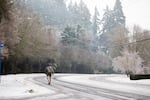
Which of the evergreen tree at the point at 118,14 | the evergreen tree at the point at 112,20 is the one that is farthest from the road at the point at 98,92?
the evergreen tree at the point at 118,14

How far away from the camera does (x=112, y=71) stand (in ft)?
266

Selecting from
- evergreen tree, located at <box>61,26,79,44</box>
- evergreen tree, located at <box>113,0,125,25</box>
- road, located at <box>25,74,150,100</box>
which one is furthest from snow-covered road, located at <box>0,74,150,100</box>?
evergreen tree, located at <box>113,0,125,25</box>

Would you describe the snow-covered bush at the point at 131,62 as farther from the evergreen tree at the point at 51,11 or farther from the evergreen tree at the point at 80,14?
the evergreen tree at the point at 80,14

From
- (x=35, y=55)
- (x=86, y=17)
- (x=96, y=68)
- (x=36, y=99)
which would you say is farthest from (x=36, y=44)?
(x=86, y=17)

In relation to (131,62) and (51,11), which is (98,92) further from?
(51,11)

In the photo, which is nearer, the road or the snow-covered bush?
the road

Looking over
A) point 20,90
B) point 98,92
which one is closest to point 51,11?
point 20,90

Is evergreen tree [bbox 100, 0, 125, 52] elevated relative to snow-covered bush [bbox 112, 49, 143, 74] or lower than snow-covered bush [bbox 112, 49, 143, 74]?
elevated

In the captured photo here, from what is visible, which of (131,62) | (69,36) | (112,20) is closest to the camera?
(131,62)

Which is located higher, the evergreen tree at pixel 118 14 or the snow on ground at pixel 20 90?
the evergreen tree at pixel 118 14

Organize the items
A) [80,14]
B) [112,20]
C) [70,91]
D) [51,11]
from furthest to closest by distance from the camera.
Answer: [80,14] → [112,20] → [51,11] → [70,91]

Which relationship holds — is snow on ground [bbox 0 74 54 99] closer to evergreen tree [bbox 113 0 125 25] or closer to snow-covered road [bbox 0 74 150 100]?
snow-covered road [bbox 0 74 150 100]

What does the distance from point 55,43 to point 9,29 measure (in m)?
36.4

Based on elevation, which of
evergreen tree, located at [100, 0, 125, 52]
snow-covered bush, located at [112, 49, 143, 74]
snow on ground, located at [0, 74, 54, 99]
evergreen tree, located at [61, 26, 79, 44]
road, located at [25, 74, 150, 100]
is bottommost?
road, located at [25, 74, 150, 100]
